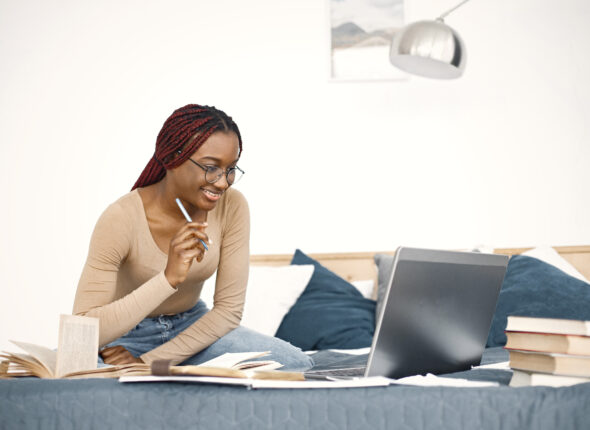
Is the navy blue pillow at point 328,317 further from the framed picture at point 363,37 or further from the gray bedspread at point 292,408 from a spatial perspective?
the gray bedspread at point 292,408

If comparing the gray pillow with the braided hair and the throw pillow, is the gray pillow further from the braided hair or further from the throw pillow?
the braided hair

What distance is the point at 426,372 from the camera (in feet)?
3.84

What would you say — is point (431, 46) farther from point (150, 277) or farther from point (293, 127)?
point (150, 277)

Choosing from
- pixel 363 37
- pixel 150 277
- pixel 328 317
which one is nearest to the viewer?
pixel 150 277

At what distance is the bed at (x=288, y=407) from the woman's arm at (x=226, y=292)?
0.67m

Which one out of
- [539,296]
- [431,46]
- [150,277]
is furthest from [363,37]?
[150,277]

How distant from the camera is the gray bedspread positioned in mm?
881

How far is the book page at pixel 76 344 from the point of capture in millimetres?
1117

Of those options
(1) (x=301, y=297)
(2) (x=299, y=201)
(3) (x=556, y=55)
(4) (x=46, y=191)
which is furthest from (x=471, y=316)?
(4) (x=46, y=191)

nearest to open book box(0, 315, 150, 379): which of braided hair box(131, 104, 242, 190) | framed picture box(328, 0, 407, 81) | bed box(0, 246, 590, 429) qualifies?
bed box(0, 246, 590, 429)

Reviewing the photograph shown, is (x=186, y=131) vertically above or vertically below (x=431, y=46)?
below

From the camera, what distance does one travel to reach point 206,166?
5.27ft

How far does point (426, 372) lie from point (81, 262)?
2044 mm

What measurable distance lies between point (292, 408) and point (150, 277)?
0.91 meters
